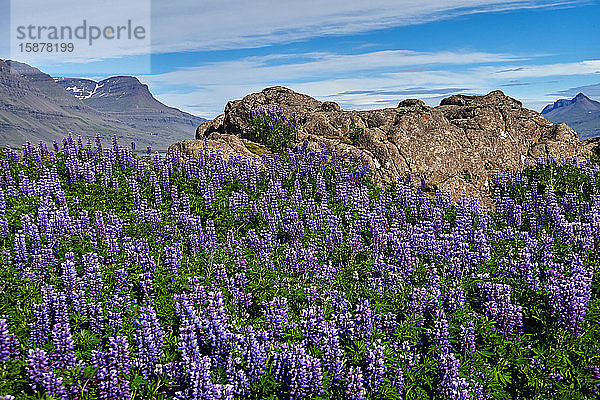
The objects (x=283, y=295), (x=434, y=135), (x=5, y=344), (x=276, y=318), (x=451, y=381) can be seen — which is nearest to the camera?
(x=5, y=344)

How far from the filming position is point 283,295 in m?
8.05

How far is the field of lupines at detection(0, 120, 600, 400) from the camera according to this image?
5.79m

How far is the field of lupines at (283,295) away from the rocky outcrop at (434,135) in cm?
476

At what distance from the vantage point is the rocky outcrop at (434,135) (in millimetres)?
18281

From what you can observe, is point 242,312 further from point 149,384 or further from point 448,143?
point 448,143

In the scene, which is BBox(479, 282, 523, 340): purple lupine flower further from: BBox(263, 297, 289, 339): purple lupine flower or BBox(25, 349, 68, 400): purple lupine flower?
BBox(25, 349, 68, 400): purple lupine flower

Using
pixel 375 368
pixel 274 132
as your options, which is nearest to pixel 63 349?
pixel 375 368

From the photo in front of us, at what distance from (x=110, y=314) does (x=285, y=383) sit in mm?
2736

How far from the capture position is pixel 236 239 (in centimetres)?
1095

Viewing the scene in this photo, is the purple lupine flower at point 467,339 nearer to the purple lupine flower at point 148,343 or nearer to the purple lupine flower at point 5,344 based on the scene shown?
the purple lupine flower at point 148,343

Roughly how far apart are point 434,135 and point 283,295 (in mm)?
13043

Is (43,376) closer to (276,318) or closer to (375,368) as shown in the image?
(276,318)

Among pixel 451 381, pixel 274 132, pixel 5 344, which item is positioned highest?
pixel 274 132

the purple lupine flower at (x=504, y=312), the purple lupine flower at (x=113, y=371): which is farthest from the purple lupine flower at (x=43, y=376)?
the purple lupine flower at (x=504, y=312)
